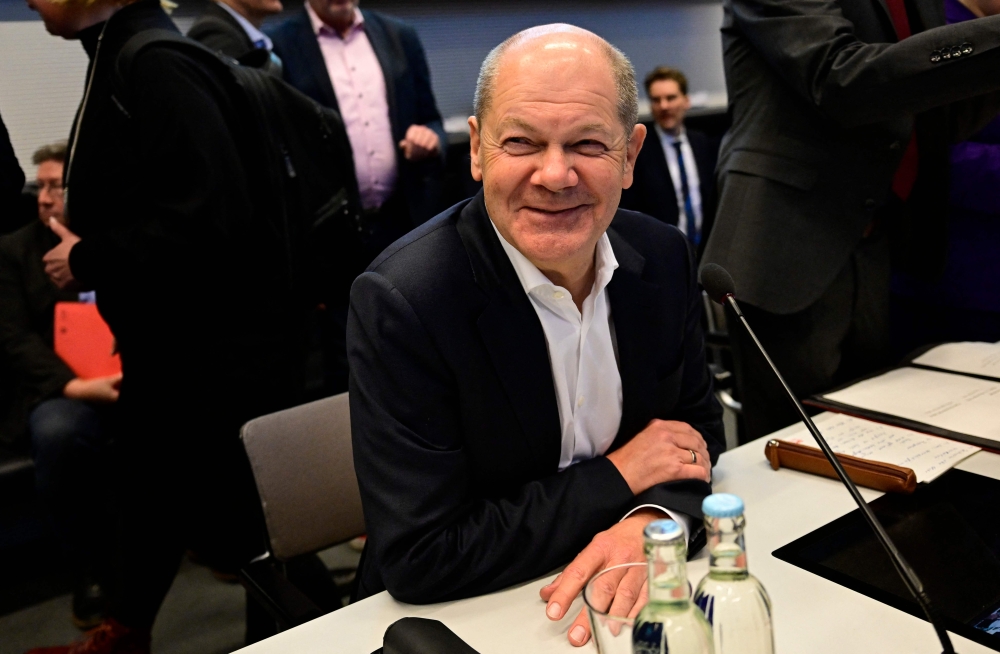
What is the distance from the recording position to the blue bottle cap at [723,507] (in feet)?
2.01

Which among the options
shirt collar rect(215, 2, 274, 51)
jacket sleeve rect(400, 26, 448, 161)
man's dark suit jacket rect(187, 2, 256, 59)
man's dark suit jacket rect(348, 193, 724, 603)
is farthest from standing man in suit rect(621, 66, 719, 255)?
man's dark suit jacket rect(348, 193, 724, 603)

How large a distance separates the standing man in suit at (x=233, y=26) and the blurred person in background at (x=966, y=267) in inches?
73.1

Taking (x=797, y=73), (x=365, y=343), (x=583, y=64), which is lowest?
(x=365, y=343)

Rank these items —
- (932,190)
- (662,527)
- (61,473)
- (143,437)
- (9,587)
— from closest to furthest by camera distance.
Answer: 1. (662,527)
2. (932,190)
3. (143,437)
4. (61,473)
5. (9,587)

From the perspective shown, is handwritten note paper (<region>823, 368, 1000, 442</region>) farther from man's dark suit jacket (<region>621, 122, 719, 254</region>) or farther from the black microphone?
man's dark suit jacket (<region>621, 122, 719, 254</region>)

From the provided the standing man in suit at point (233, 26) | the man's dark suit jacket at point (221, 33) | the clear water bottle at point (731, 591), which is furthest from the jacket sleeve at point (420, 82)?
the clear water bottle at point (731, 591)

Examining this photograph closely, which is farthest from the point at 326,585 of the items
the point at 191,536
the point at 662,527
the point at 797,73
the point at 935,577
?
the point at 797,73

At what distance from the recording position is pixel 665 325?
136 cm

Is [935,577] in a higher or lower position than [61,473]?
higher

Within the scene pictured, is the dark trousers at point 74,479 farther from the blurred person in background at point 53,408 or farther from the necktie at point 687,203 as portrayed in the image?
the necktie at point 687,203

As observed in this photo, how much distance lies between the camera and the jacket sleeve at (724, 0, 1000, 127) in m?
1.62

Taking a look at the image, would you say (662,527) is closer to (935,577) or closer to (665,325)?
(935,577)

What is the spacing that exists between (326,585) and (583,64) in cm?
114

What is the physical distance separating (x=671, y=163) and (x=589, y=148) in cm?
372
